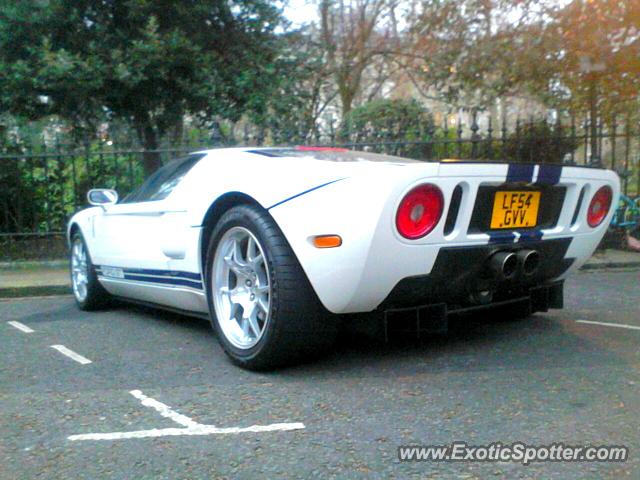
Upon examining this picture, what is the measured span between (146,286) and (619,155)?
25.6 ft

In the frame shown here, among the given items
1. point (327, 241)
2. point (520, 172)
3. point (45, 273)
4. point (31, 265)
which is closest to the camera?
point (327, 241)

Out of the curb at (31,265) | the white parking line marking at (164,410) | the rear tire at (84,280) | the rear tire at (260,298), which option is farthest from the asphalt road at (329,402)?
the curb at (31,265)

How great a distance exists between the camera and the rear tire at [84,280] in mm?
6254

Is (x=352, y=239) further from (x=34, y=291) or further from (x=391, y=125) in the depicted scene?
(x=391, y=125)

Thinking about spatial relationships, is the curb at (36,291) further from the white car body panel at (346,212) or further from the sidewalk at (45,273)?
the white car body panel at (346,212)

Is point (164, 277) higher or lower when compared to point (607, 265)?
higher

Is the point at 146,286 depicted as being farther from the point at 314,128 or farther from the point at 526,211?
the point at 314,128

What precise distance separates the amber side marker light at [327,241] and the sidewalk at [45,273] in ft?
15.7

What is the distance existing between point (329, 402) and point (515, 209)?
1517 millimetres

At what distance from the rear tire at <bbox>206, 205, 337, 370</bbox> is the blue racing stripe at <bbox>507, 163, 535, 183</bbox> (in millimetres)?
1222

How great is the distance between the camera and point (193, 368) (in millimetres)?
4355

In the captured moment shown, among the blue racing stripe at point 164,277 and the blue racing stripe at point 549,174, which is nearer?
the blue racing stripe at point 549,174

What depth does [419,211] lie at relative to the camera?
3766 mm

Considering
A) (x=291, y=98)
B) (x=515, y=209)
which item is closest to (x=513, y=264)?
(x=515, y=209)
